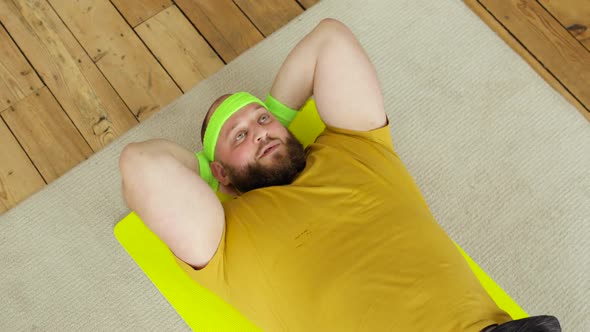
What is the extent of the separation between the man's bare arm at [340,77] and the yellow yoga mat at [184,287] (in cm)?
36

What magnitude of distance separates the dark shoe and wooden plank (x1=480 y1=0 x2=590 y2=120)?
850mm

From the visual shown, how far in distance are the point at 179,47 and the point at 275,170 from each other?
2.35 feet

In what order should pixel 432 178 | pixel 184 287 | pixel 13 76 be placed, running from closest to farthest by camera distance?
pixel 184 287 < pixel 432 178 < pixel 13 76

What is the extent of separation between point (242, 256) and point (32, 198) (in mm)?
745

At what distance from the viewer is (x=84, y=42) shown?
5.50 ft

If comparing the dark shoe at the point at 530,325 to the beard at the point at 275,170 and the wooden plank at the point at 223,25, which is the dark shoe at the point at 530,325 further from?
the wooden plank at the point at 223,25

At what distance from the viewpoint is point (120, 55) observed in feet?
5.45

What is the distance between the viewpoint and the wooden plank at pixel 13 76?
161 cm

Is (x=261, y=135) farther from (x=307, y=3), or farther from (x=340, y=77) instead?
(x=307, y=3)

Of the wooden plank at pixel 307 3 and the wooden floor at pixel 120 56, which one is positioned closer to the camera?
the wooden floor at pixel 120 56

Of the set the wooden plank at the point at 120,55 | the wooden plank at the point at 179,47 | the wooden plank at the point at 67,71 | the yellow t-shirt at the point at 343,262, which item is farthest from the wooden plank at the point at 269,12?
the yellow t-shirt at the point at 343,262

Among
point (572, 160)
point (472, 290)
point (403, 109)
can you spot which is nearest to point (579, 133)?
point (572, 160)

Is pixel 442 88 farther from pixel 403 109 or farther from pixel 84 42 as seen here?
pixel 84 42

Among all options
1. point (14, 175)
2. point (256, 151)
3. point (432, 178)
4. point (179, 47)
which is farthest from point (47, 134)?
point (432, 178)
